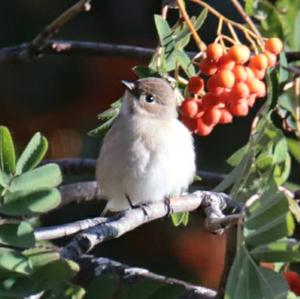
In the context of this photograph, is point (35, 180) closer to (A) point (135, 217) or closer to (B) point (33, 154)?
(B) point (33, 154)

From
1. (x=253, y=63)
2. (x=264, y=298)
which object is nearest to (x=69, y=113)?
(x=253, y=63)

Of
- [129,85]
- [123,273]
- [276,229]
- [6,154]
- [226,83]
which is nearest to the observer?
[276,229]

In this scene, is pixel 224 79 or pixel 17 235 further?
pixel 224 79

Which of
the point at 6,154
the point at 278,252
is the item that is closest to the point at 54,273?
the point at 6,154

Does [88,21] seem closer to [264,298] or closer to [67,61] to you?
[67,61]

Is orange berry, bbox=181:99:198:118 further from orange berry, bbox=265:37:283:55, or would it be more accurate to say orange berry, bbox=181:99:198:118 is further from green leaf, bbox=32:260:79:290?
green leaf, bbox=32:260:79:290

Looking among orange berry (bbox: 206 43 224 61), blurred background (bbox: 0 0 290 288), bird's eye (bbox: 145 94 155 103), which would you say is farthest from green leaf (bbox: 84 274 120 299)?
blurred background (bbox: 0 0 290 288)
